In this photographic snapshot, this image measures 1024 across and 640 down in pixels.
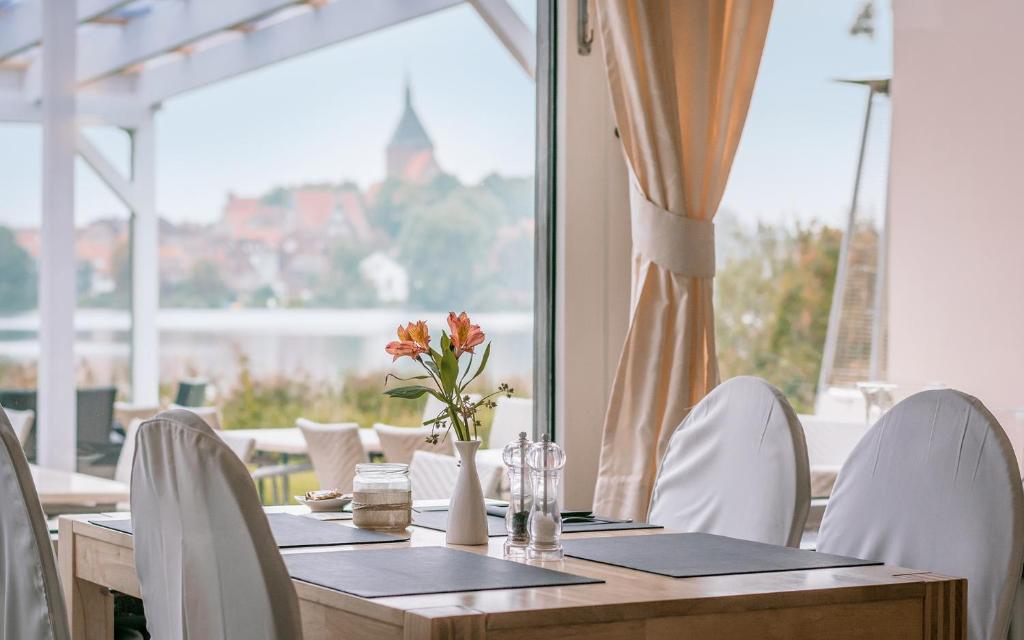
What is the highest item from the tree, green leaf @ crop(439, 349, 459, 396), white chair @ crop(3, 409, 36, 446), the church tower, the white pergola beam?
the church tower

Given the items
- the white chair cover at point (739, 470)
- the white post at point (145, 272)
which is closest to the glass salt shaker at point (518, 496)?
the white chair cover at point (739, 470)

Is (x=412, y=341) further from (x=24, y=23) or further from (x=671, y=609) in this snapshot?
(x=24, y=23)

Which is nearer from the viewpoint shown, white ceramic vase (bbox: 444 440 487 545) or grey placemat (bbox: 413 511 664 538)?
white ceramic vase (bbox: 444 440 487 545)

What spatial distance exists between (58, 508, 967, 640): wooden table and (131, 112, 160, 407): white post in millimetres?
1880

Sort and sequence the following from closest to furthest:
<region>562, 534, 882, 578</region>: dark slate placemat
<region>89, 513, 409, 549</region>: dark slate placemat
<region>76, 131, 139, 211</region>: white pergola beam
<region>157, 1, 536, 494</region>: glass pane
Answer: <region>562, 534, 882, 578</region>: dark slate placemat
<region>89, 513, 409, 549</region>: dark slate placemat
<region>76, 131, 139, 211</region>: white pergola beam
<region>157, 1, 536, 494</region>: glass pane

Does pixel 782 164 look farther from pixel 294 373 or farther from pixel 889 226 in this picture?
pixel 294 373

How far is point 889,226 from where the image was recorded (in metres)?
3.94

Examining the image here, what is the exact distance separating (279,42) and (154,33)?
14.6 inches

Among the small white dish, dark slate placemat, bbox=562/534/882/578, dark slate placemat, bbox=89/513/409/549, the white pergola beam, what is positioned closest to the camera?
dark slate placemat, bbox=562/534/882/578

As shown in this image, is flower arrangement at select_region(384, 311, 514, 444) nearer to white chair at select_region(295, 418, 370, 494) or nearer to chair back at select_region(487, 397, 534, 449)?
white chair at select_region(295, 418, 370, 494)

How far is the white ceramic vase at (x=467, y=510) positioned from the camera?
2389 millimetres

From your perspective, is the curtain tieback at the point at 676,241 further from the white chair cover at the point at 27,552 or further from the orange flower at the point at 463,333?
the white chair cover at the point at 27,552

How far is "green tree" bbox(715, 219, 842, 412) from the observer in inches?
163

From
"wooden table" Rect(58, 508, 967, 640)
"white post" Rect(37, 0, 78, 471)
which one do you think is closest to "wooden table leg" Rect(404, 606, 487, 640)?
"wooden table" Rect(58, 508, 967, 640)
